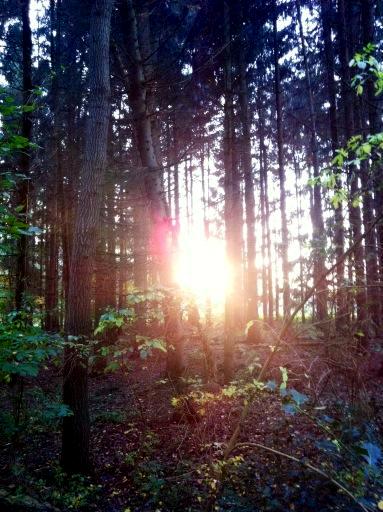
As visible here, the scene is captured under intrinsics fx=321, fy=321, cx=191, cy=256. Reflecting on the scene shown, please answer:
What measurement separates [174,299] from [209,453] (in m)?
2.67

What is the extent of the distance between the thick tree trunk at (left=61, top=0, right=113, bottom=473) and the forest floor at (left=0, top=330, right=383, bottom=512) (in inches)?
23.9

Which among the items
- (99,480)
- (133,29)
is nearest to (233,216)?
(133,29)

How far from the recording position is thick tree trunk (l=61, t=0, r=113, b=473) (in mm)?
5145

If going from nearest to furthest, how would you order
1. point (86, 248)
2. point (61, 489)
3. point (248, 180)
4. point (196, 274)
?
point (61, 489) < point (86, 248) < point (196, 274) < point (248, 180)

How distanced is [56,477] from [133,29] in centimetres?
964

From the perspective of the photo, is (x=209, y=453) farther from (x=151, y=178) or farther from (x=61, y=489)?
(x=151, y=178)

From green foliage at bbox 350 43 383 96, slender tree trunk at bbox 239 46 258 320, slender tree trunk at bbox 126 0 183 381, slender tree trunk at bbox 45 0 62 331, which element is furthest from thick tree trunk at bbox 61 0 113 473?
slender tree trunk at bbox 239 46 258 320

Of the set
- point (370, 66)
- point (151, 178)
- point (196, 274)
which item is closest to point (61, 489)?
point (196, 274)

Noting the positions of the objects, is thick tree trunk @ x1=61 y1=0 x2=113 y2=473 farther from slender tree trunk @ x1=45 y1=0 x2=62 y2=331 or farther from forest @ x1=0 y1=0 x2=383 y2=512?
slender tree trunk @ x1=45 y1=0 x2=62 y2=331

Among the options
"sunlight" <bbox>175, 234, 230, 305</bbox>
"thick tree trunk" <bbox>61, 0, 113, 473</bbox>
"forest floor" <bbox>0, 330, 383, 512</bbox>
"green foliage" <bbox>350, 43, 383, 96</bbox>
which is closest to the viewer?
"green foliage" <bbox>350, 43, 383, 96</bbox>

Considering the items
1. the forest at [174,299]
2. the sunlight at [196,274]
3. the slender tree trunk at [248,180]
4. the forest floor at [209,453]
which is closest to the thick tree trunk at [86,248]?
the forest at [174,299]

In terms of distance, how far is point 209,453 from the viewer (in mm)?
5438

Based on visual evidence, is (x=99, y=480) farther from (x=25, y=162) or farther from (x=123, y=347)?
(x=25, y=162)

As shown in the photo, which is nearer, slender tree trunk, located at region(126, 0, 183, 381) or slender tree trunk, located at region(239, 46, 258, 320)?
slender tree trunk, located at region(126, 0, 183, 381)
